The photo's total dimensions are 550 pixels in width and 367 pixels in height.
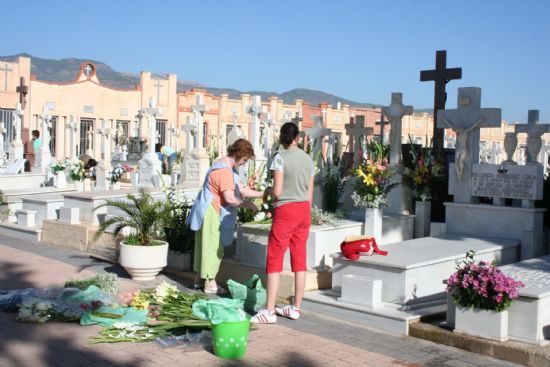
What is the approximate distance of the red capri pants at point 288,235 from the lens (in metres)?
6.66

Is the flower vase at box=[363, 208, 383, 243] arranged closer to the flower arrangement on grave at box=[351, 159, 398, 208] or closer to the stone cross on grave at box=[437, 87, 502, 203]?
the flower arrangement on grave at box=[351, 159, 398, 208]

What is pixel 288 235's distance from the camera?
6.73 metres

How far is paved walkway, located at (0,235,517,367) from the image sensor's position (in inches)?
214

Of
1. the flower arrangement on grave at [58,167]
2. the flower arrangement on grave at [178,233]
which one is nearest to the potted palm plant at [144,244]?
the flower arrangement on grave at [178,233]

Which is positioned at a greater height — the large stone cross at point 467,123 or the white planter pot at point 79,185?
the large stone cross at point 467,123

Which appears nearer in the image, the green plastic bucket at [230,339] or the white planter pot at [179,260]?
the green plastic bucket at [230,339]

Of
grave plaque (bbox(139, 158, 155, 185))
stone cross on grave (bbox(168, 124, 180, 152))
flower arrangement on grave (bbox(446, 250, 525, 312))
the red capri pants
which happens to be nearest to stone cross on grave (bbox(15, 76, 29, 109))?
stone cross on grave (bbox(168, 124, 180, 152))

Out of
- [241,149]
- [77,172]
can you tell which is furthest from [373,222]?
[77,172]

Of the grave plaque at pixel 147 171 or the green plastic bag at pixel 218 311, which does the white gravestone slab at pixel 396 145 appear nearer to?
the green plastic bag at pixel 218 311

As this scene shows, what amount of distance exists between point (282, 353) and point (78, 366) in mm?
1675

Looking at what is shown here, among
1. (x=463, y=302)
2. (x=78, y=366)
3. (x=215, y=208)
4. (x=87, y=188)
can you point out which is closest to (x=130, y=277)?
(x=215, y=208)

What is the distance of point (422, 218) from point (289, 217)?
4.05m

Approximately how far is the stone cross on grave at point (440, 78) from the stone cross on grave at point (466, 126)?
5.08ft

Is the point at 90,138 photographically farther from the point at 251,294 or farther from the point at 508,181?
the point at 251,294
